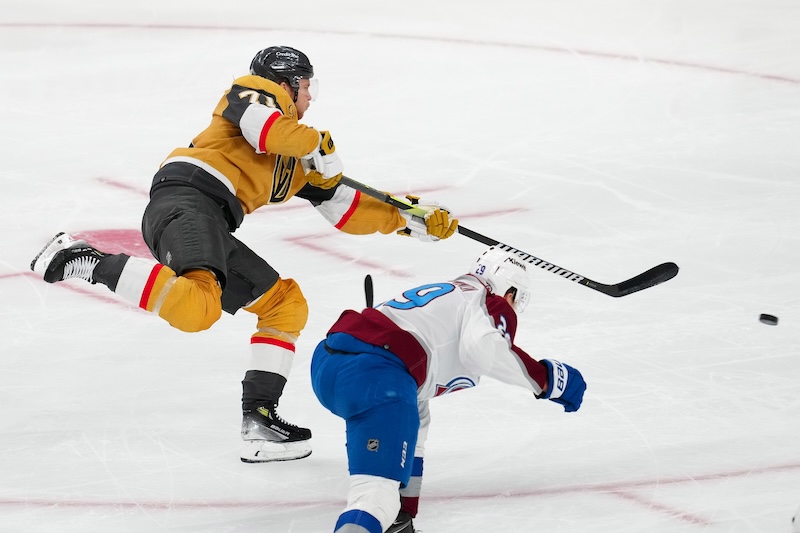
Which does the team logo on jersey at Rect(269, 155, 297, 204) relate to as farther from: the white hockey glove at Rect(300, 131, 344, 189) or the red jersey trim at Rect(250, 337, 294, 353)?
the red jersey trim at Rect(250, 337, 294, 353)

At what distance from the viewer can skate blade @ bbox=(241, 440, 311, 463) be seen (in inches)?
141

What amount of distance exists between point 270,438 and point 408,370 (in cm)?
69

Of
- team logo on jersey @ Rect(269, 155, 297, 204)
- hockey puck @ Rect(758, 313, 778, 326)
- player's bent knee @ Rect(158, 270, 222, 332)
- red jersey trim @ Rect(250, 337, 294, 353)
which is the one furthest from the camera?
hockey puck @ Rect(758, 313, 778, 326)

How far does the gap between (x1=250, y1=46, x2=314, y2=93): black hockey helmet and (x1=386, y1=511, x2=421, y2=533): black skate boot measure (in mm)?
1407

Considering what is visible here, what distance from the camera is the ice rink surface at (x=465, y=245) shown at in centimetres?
341

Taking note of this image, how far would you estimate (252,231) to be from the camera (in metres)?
5.53

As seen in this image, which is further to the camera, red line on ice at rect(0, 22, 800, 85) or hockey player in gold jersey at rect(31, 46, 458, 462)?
red line on ice at rect(0, 22, 800, 85)

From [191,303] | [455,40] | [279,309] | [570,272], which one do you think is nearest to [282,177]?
[279,309]

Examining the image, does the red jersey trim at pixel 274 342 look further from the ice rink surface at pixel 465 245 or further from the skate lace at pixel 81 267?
the skate lace at pixel 81 267

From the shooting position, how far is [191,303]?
3.34 meters

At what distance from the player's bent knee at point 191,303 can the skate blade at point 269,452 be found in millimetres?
406

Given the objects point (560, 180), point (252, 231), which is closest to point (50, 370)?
point (252, 231)

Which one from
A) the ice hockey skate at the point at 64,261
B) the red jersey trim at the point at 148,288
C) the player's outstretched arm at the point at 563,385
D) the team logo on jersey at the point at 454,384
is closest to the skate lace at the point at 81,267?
the ice hockey skate at the point at 64,261

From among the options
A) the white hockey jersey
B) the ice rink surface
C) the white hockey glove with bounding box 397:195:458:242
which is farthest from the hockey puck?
the white hockey jersey
